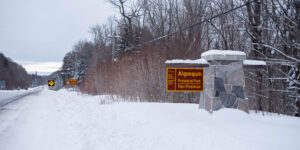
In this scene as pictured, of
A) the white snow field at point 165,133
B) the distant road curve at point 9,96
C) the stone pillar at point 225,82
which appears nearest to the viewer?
the white snow field at point 165,133

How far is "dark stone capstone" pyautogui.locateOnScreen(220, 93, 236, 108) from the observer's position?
531 centimetres

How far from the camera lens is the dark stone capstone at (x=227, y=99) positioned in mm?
5312

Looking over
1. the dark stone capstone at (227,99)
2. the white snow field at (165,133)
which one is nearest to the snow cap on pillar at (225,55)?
the dark stone capstone at (227,99)

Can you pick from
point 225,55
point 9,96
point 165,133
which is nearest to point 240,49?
point 225,55

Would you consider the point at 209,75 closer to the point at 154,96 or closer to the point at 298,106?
the point at 154,96

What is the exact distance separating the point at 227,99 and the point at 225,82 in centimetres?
46

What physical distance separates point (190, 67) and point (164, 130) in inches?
86.7

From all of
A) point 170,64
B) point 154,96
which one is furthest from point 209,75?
point 154,96

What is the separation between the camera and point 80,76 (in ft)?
140

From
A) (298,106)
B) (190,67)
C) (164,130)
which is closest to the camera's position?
(164,130)

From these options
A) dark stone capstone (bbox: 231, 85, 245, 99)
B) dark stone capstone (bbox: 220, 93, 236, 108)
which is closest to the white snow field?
dark stone capstone (bbox: 220, 93, 236, 108)

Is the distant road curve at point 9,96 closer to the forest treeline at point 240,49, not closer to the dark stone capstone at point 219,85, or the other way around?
the forest treeline at point 240,49

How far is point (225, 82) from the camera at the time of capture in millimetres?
5387

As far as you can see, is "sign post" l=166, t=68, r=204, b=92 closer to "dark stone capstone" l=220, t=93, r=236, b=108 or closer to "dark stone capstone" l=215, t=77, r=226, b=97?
"dark stone capstone" l=215, t=77, r=226, b=97
